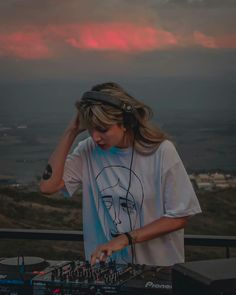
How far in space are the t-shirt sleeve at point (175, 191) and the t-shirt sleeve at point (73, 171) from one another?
0.35 metres

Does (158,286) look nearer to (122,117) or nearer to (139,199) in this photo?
(139,199)

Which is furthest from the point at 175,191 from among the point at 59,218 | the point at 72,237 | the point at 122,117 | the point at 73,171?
the point at 59,218

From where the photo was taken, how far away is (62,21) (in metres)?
4.12

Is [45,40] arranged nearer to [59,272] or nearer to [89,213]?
[89,213]

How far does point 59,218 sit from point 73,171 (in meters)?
1.47

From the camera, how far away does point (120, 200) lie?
2.48 m

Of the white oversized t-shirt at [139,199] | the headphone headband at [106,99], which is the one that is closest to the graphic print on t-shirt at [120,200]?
the white oversized t-shirt at [139,199]

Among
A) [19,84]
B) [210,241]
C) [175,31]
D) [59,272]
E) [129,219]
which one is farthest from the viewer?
[19,84]

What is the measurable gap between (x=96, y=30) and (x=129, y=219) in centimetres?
185

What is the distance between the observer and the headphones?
2.41 m

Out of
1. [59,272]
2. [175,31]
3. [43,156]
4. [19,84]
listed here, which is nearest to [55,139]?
[43,156]

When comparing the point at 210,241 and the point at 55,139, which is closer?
the point at 210,241

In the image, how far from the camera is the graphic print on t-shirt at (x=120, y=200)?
2.47 meters

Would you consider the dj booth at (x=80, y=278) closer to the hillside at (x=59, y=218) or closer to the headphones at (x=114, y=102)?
the headphones at (x=114, y=102)
